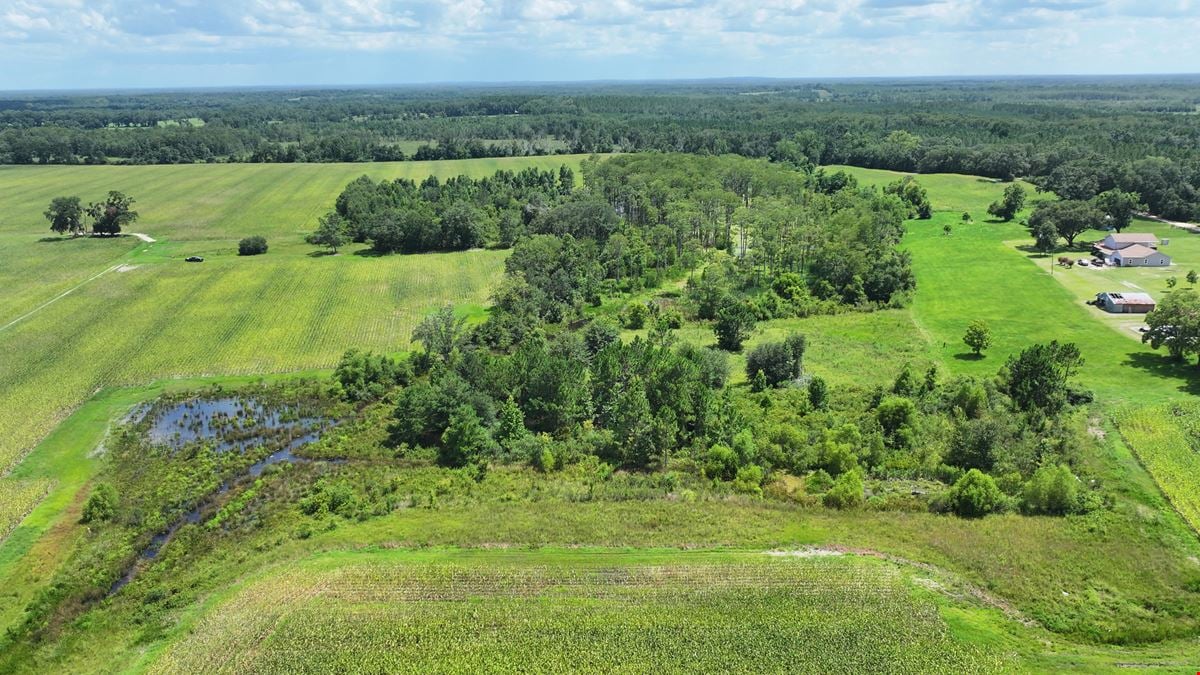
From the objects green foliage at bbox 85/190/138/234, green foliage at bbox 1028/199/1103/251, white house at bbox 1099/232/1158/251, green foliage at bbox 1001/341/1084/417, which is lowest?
green foliage at bbox 1001/341/1084/417

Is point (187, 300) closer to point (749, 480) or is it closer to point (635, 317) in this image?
point (635, 317)

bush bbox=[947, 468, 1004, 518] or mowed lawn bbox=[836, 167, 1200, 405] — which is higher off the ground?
mowed lawn bbox=[836, 167, 1200, 405]

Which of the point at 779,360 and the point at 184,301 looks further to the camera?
the point at 184,301

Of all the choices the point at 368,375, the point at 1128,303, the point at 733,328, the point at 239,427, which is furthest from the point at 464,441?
the point at 1128,303

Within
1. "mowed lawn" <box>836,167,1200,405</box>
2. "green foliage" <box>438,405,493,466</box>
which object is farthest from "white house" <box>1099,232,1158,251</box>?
"green foliage" <box>438,405,493,466</box>

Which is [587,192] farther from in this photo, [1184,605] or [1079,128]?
[1079,128]

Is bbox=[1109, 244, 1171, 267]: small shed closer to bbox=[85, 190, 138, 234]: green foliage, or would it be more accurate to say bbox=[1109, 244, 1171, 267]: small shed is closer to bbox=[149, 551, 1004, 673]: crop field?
bbox=[149, 551, 1004, 673]: crop field
